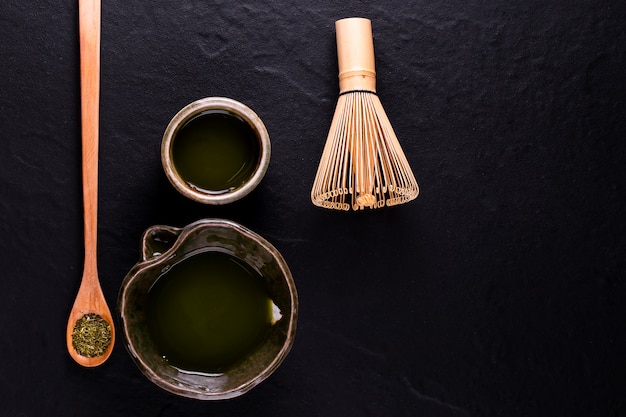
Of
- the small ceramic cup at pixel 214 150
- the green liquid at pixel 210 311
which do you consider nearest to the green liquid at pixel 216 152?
the small ceramic cup at pixel 214 150

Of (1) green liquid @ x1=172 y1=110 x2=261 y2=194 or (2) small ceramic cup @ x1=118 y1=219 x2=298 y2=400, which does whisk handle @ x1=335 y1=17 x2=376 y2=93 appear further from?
(2) small ceramic cup @ x1=118 y1=219 x2=298 y2=400

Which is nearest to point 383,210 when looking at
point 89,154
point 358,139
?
point 358,139

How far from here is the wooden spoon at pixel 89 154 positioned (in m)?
1.20

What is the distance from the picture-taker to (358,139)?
3.84 ft

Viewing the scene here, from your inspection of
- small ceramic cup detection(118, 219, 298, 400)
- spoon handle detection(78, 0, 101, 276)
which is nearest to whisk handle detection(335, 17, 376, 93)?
small ceramic cup detection(118, 219, 298, 400)

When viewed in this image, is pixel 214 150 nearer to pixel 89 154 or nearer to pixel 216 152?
pixel 216 152

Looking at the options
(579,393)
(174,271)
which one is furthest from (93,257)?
(579,393)

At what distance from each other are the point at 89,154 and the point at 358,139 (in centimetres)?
42

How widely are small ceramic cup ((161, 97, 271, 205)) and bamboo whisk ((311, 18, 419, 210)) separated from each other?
12 cm

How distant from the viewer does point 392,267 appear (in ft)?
4.09

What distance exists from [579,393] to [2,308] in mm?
934

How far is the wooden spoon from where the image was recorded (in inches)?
47.2

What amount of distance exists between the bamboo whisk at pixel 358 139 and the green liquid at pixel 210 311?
172 millimetres

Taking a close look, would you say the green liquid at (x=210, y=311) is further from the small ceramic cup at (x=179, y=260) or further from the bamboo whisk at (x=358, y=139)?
the bamboo whisk at (x=358, y=139)
